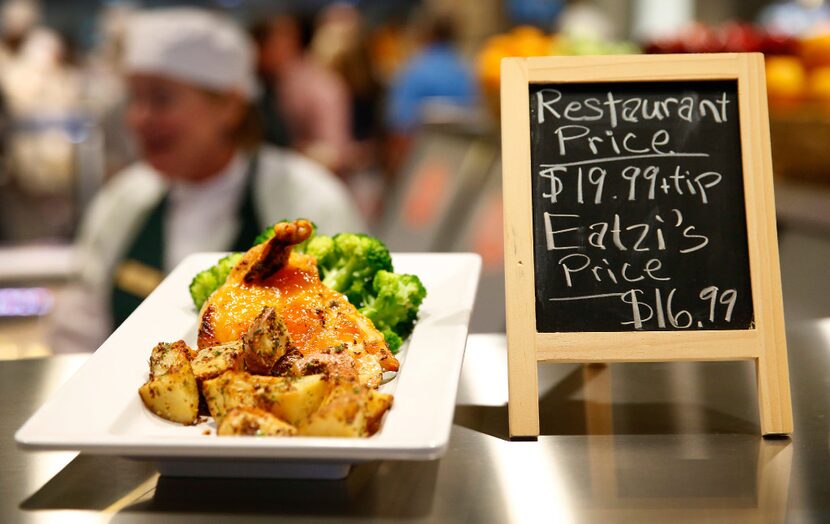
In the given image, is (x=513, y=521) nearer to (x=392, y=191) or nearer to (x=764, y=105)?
(x=764, y=105)

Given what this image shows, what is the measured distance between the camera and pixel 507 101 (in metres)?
1.45

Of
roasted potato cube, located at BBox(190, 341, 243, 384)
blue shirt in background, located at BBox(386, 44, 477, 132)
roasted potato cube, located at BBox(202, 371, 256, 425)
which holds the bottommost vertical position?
roasted potato cube, located at BBox(202, 371, 256, 425)

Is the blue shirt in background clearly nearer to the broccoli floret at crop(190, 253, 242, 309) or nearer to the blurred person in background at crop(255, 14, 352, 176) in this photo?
the blurred person in background at crop(255, 14, 352, 176)

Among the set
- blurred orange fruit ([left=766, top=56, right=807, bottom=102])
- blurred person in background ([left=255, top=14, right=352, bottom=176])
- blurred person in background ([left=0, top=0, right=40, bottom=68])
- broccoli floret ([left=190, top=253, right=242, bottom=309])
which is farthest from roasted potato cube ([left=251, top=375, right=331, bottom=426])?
blurred person in background ([left=0, top=0, right=40, bottom=68])

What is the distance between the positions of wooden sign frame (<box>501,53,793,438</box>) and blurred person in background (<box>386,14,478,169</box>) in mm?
5559

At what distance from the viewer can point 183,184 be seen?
427 centimetres

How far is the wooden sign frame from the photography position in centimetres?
135

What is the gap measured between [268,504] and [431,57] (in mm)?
6349

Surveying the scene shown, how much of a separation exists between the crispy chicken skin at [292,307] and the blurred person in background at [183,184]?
2566 mm

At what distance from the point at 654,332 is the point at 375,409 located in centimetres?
41

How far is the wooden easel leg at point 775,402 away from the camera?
1.33 metres

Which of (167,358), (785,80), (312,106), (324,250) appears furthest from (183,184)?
(312,106)

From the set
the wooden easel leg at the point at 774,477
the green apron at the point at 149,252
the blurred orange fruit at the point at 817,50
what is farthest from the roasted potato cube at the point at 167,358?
the green apron at the point at 149,252

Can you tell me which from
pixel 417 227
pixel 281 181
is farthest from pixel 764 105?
pixel 417 227
